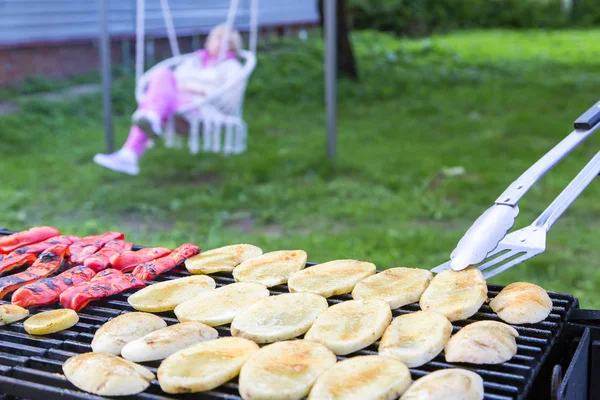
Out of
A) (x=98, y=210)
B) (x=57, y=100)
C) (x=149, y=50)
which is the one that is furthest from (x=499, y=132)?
(x=149, y=50)

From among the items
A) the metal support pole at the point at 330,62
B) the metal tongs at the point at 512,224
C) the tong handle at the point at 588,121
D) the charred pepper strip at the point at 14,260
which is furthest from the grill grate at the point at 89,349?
the metal support pole at the point at 330,62

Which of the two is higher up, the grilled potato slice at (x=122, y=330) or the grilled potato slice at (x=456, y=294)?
the grilled potato slice at (x=456, y=294)

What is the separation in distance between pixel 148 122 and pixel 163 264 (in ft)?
14.8

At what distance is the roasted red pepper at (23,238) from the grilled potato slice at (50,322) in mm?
682

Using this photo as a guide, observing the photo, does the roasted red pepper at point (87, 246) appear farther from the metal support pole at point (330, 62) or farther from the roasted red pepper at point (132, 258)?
the metal support pole at point (330, 62)

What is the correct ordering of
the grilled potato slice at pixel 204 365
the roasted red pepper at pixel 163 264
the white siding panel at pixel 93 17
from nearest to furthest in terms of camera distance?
the grilled potato slice at pixel 204 365, the roasted red pepper at pixel 163 264, the white siding panel at pixel 93 17

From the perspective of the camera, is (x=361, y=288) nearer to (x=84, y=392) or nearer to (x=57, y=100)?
(x=84, y=392)

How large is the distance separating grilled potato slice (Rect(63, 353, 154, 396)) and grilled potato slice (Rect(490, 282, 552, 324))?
0.96 meters

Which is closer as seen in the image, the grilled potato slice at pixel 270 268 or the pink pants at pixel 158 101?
the grilled potato slice at pixel 270 268

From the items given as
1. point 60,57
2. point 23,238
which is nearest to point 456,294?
point 23,238

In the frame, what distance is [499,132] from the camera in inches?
358

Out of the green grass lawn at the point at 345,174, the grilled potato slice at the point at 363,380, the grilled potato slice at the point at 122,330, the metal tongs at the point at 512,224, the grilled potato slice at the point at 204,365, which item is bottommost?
the green grass lawn at the point at 345,174

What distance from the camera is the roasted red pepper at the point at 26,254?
251 centimetres

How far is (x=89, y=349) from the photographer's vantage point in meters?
1.91
